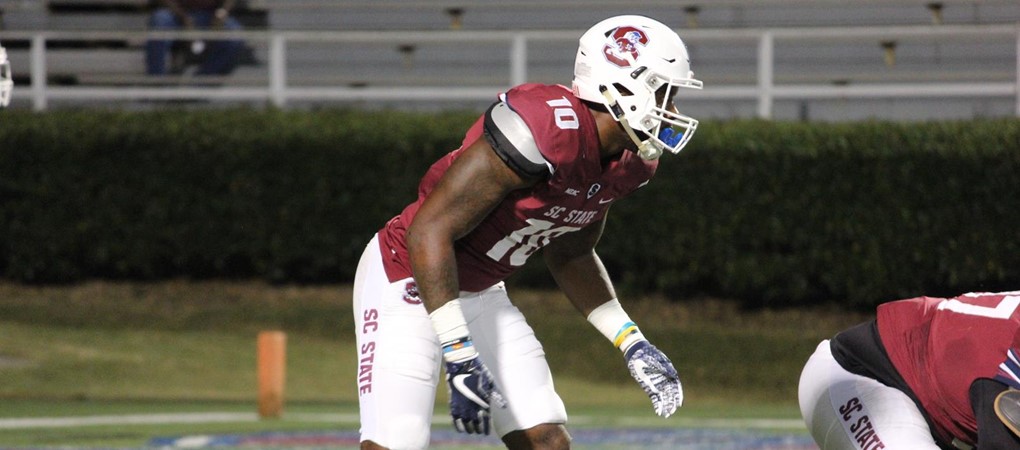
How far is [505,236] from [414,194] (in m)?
8.93

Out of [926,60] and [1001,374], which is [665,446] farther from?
[926,60]

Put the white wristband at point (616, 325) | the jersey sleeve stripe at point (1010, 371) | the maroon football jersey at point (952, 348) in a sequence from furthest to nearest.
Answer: the white wristband at point (616, 325) < the maroon football jersey at point (952, 348) < the jersey sleeve stripe at point (1010, 371)

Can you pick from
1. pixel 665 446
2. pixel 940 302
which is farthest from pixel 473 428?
pixel 665 446

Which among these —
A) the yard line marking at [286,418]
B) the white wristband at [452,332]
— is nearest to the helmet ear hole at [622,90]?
the white wristband at [452,332]

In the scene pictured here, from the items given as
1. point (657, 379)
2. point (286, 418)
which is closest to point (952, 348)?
point (657, 379)

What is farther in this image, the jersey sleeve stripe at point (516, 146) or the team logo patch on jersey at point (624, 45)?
the team logo patch on jersey at point (624, 45)

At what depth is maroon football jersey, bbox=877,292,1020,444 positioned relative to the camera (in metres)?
4.22

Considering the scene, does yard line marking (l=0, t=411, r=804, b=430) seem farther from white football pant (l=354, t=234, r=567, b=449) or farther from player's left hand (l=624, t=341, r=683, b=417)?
white football pant (l=354, t=234, r=567, b=449)

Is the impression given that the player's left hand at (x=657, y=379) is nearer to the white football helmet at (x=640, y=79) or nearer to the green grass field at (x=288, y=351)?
the white football helmet at (x=640, y=79)

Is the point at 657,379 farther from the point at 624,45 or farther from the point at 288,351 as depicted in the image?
the point at 288,351

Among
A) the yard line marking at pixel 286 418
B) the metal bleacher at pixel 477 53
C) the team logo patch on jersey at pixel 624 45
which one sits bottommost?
the yard line marking at pixel 286 418

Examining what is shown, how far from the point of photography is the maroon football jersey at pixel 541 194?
15.3 ft

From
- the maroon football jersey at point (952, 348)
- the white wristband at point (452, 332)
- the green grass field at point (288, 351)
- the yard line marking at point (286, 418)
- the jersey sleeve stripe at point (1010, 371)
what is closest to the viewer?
the jersey sleeve stripe at point (1010, 371)

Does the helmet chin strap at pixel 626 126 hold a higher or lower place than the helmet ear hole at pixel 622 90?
lower
